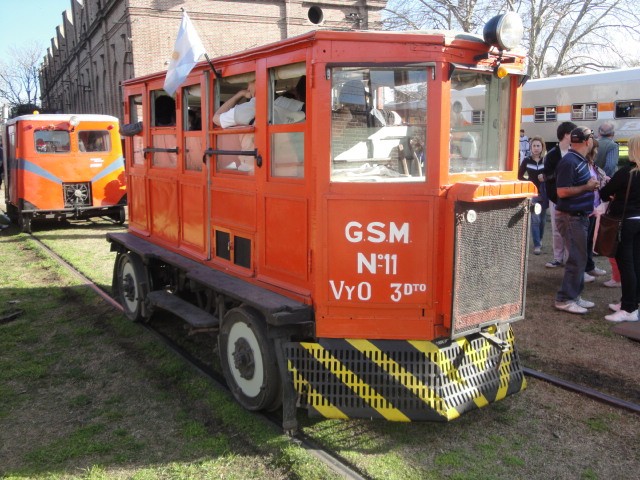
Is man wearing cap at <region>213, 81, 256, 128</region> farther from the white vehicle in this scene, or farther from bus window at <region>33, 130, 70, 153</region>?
the white vehicle

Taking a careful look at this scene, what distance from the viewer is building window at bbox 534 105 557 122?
20.5 meters

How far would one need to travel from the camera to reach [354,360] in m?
4.01

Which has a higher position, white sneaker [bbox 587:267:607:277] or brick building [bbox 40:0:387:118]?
brick building [bbox 40:0:387:118]

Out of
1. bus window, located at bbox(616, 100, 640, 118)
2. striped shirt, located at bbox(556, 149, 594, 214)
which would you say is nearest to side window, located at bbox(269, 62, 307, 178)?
striped shirt, located at bbox(556, 149, 594, 214)

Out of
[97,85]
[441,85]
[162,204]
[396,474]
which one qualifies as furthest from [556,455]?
[97,85]

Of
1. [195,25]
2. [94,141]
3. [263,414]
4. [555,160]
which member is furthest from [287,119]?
[195,25]

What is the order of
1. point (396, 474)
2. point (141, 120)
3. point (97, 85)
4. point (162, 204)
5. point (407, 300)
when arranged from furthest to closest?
1. point (97, 85)
2. point (141, 120)
3. point (162, 204)
4. point (407, 300)
5. point (396, 474)

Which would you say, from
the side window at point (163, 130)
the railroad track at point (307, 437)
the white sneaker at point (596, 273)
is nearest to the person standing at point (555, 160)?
the white sneaker at point (596, 273)

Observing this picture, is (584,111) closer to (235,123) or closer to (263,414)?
(235,123)

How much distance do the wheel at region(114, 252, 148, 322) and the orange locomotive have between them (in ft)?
23.8

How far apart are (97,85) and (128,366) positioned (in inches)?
1197

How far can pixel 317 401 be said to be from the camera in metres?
4.02

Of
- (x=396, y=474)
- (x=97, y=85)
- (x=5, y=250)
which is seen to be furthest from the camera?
(x=97, y=85)

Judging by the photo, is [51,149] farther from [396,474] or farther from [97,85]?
[97,85]
